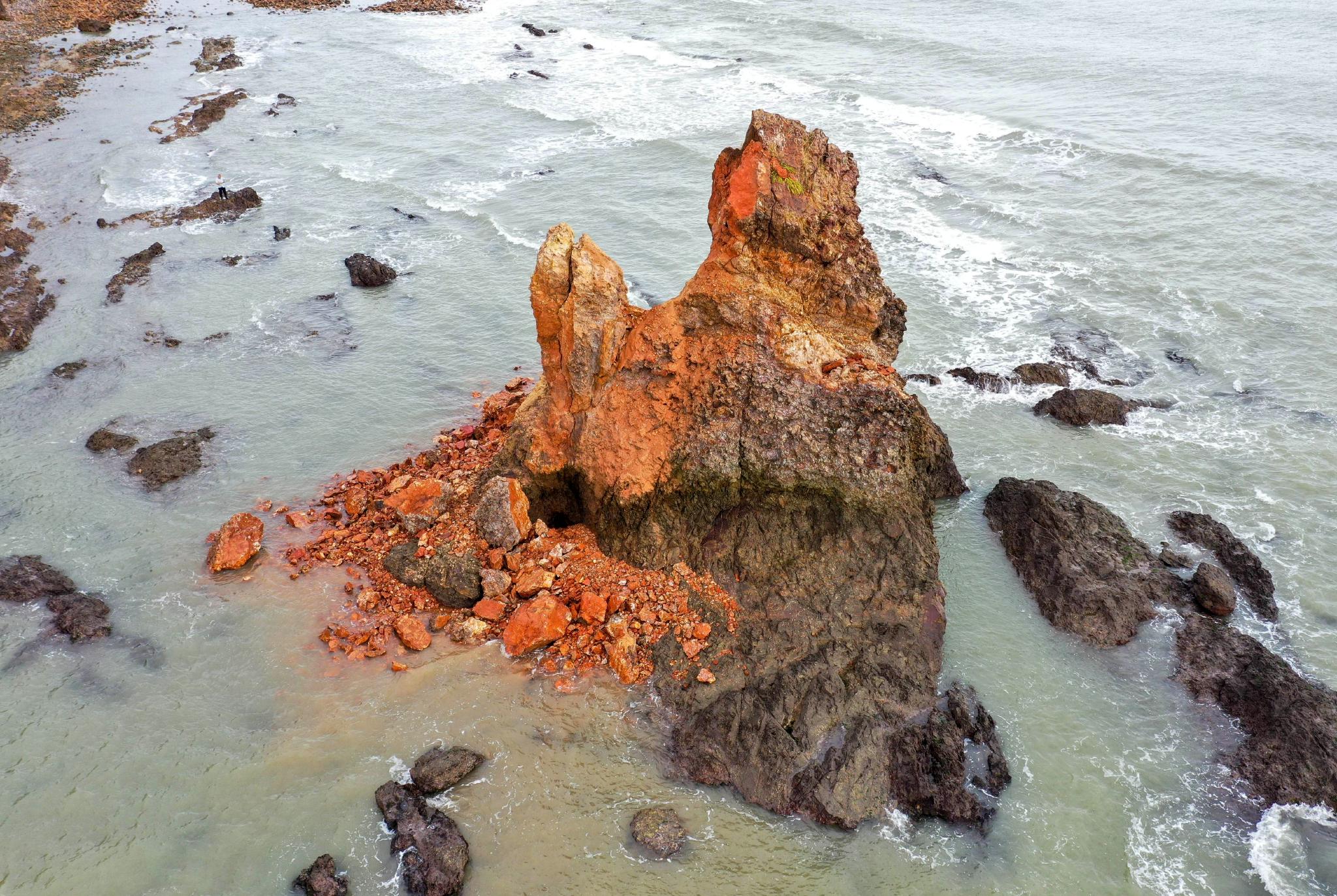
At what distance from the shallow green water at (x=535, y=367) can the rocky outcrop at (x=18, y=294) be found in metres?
0.81

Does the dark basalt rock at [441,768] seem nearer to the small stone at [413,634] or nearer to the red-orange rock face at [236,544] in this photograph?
the small stone at [413,634]

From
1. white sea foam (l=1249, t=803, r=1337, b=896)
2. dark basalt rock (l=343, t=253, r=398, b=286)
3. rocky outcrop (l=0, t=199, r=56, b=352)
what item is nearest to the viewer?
white sea foam (l=1249, t=803, r=1337, b=896)

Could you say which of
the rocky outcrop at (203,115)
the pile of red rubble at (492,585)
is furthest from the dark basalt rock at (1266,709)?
the rocky outcrop at (203,115)

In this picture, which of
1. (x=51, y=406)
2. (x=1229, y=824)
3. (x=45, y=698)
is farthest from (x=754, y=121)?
(x=51, y=406)

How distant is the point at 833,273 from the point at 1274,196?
24.0 meters

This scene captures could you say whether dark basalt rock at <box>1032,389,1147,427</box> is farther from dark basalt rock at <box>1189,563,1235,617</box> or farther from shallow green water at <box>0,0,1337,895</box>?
dark basalt rock at <box>1189,563,1235,617</box>

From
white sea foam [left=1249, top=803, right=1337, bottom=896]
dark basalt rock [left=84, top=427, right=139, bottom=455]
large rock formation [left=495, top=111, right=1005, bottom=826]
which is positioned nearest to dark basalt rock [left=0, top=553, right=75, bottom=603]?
dark basalt rock [left=84, top=427, right=139, bottom=455]

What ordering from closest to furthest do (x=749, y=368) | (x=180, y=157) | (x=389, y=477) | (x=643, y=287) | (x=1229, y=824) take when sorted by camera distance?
(x=1229, y=824)
(x=749, y=368)
(x=389, y=477)
(x=643, y=287)
(x=180, y=157)

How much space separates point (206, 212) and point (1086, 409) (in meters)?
28.1

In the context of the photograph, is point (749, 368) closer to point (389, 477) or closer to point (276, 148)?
point (389, 477)

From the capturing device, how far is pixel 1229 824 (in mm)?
10922

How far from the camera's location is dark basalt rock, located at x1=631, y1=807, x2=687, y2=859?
10.4 meters

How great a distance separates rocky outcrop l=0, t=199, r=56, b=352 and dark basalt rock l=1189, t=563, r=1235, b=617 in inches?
1055

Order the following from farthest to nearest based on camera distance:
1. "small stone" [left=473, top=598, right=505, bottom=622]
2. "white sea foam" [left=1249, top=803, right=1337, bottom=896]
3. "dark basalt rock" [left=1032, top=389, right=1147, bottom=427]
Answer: "dark basalt rock" [left=1032, top=389, right=1147, bottom=427]
"small stone" [left=473, top=598, right=505, bottom=622]
"white sea foam" [left=1249, top=803, right=1337, bottom=896]
